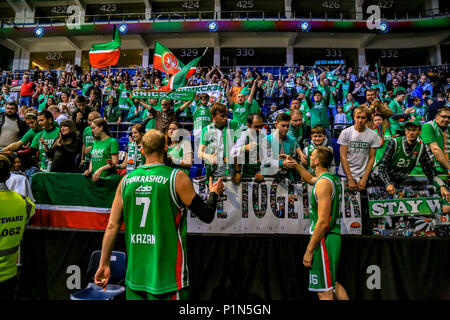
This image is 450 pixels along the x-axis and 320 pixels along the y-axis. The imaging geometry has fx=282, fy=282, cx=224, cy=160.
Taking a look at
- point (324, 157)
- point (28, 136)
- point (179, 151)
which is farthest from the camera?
point (28, 136)

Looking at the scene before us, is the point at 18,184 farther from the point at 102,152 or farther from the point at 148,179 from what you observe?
the point at 148,179

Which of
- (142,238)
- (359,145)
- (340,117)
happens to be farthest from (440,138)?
(340,117)

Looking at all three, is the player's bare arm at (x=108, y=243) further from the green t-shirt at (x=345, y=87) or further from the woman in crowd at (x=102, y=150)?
the green t-shirt at (x=345, y=87)

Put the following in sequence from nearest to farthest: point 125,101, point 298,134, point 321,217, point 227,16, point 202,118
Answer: point 321,217 < point 298,134 < point 202,118 < point 125,101 < point 227,16

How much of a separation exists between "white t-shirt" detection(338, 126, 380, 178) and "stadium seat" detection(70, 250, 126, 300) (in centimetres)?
362

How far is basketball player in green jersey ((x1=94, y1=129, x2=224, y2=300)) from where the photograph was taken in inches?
89.7

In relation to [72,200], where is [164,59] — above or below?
above

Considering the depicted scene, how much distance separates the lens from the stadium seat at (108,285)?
3.04 meters

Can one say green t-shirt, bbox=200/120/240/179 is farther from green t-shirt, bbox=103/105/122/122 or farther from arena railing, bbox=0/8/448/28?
arena railing, bbox=0/8/448/28

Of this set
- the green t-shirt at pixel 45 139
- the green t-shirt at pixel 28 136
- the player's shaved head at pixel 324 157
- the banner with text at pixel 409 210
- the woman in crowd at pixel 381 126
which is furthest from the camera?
the woman in crowd at pixel 381 126

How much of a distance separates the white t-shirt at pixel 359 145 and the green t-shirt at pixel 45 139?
5.29m

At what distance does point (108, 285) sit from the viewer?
10.8 feet

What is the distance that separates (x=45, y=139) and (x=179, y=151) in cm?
274

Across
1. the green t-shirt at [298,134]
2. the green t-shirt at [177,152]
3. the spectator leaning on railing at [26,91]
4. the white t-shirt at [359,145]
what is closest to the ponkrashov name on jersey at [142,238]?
the green t-shirt at [177,152]
